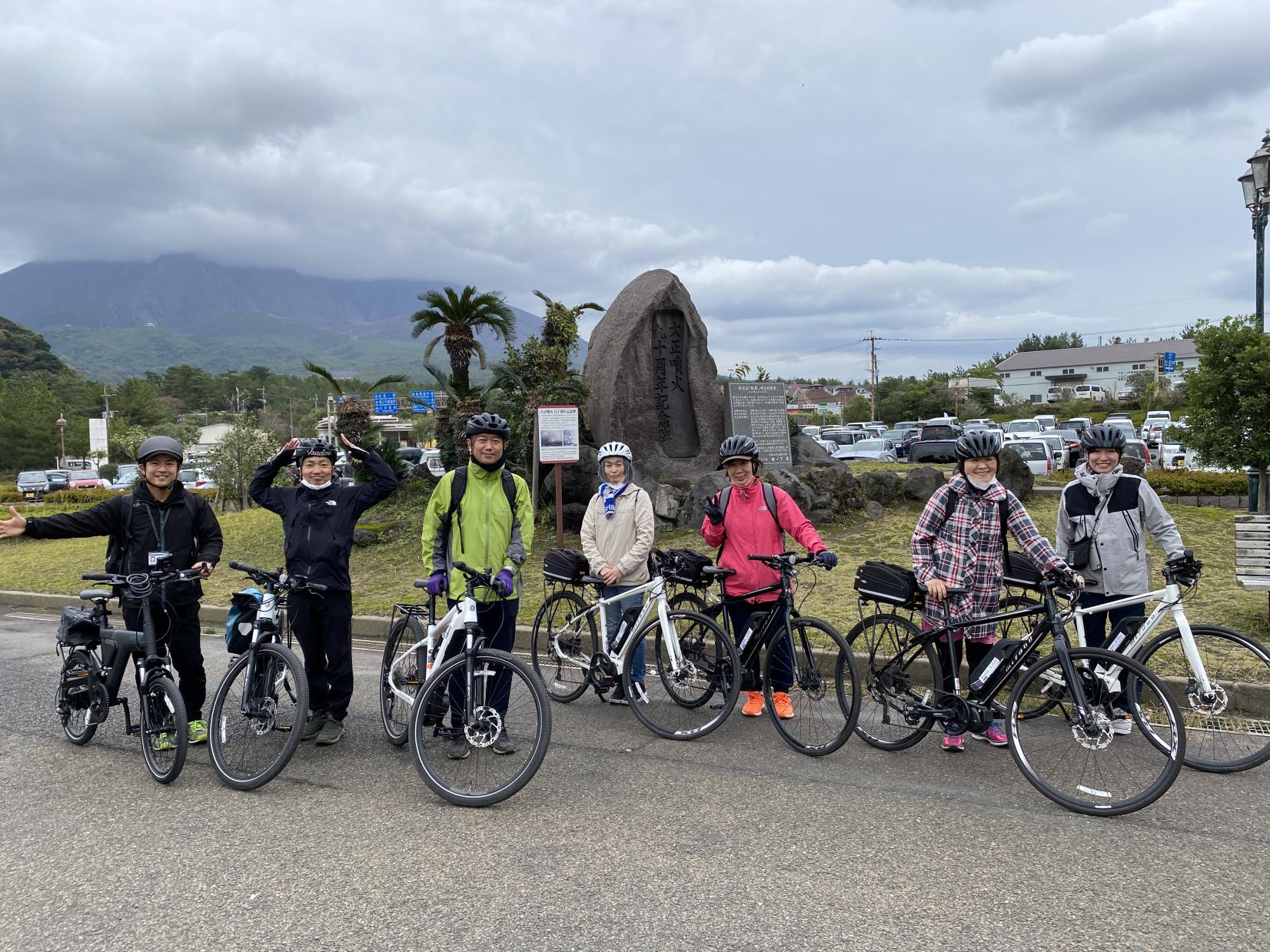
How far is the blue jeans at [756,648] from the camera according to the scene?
5.34 meters

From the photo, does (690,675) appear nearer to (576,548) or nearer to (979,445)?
(979,445)

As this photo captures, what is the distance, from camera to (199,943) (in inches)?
124

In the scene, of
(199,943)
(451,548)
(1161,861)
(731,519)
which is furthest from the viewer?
(731,519)

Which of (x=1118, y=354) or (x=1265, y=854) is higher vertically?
(x=1118, y=354)

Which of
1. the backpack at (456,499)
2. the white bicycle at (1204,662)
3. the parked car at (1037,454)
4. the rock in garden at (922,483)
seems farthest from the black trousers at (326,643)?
the parked car at (1037,454)

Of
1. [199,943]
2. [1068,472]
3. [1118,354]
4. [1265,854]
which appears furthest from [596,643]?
[1118,354]

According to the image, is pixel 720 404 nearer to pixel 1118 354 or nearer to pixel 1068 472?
pixel 1068 472

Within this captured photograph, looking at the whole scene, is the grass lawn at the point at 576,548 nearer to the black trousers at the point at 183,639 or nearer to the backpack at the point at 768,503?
the backpack at the point at 768,503

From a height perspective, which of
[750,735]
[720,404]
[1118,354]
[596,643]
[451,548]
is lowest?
[750,735]

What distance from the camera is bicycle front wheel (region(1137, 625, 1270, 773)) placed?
15.3 ft

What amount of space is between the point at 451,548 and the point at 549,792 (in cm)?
149

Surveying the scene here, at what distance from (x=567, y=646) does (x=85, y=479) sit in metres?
49.5

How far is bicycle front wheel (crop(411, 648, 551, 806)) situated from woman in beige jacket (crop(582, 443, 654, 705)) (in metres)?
1.25

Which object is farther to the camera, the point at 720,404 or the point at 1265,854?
the point at 720,404
